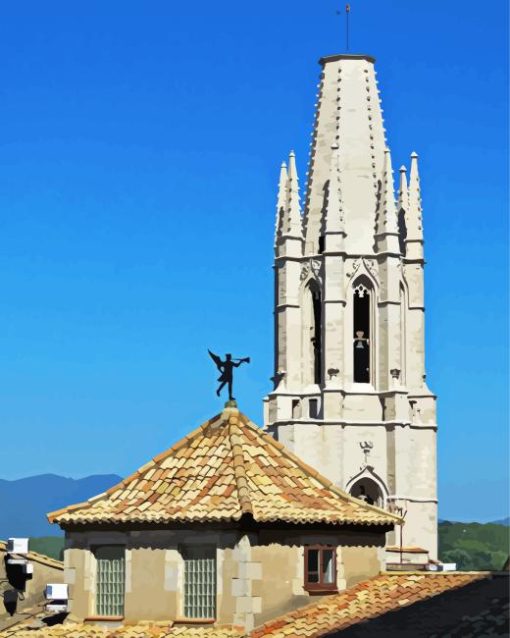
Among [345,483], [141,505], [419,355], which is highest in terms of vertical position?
[419,355]

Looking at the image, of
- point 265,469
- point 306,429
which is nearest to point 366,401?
point 306,429

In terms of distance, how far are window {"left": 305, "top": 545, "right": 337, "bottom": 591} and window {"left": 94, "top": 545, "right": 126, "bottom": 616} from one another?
3.78 m

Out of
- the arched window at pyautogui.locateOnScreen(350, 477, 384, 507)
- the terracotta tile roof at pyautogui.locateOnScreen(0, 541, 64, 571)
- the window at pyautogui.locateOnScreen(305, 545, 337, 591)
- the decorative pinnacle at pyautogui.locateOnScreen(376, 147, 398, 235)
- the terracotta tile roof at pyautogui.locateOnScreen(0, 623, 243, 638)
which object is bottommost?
the terracotta tile roof at pyautogui.locateOnScreen(0, 623, 243, 638)

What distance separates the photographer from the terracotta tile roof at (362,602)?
127 feet

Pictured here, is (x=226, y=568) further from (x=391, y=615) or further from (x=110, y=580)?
(x=391, y=615)

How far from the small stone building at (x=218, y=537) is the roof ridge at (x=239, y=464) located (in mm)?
36

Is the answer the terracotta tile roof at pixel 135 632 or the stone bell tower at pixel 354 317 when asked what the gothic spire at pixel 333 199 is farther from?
the terracotta tile roof at pixel 135 632

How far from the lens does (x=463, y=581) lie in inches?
1569

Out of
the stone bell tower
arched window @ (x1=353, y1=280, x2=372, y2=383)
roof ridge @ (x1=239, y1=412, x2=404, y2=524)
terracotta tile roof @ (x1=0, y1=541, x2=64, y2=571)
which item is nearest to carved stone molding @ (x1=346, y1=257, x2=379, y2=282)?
the stone bell tower

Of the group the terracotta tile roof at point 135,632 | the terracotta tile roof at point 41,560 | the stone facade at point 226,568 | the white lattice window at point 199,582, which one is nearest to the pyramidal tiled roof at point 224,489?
the stone facade at point 226,568

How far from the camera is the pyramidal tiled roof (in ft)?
130

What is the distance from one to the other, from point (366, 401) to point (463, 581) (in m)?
90.3

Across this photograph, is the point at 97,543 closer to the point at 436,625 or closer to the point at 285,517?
the point at 285,517

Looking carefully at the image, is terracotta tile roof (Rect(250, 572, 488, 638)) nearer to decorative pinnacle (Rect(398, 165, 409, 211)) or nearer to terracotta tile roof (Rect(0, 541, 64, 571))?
terracotta tile roof (Rect(0, 541, 64, 571))
